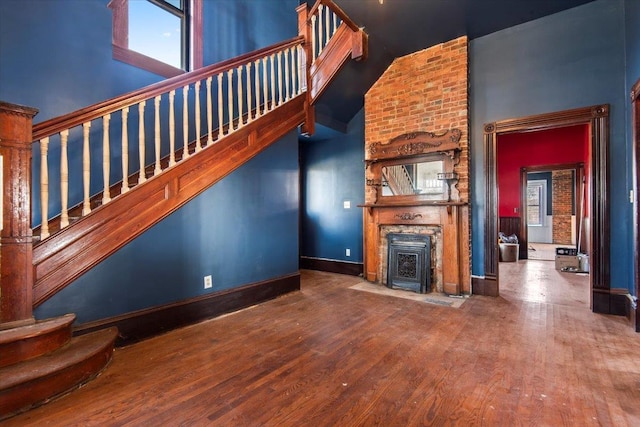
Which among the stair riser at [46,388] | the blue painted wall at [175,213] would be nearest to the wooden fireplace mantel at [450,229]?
the blue painted wall at [175,213]

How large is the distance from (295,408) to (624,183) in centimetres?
380

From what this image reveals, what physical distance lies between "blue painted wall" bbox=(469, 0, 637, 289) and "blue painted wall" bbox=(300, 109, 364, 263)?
180 centimetres

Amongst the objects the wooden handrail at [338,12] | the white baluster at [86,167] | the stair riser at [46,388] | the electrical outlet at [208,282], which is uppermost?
the wooden handrail at [338,12]

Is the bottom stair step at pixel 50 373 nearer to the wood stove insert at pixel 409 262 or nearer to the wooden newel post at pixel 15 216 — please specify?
the wooden newel post at pixel 15 216

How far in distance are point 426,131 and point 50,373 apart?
434 cm

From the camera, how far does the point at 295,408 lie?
156 centimetres

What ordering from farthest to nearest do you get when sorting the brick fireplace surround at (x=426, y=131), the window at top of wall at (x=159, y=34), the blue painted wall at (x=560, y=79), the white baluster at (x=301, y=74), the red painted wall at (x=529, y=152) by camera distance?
the red painted wall at (x=529, y=152) < the brick fireplace surround at (x=426, y=131) < the white baluster at (x=301, y=74) < the blue painted wall at (x=560, y=79) < the window at top of wall at (x=159, y=34)

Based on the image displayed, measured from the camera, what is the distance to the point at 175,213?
2.66m

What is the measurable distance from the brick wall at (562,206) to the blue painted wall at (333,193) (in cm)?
817

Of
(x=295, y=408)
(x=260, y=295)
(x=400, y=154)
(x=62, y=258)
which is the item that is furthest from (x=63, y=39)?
(x=400, y=154)

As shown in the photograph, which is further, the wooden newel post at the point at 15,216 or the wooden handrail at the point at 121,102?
the wooden handrail at the point at 121,102

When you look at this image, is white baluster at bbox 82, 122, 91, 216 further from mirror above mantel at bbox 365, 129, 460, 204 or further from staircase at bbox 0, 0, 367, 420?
mirror above mantel at bbox 365, 129, 460, 204

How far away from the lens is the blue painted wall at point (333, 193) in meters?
5.04

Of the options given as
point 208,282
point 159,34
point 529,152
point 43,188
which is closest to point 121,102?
point 43,188
